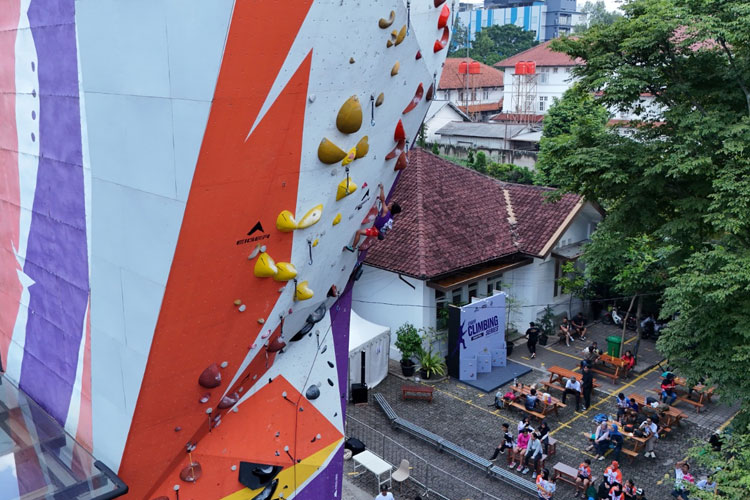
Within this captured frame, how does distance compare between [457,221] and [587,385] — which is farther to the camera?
[457,221]

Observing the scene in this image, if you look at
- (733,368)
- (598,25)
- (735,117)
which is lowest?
(733,368)

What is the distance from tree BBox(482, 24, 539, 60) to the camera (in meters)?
95.4

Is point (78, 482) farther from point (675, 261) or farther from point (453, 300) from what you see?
point (453, 300)

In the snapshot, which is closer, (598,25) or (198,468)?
(198,468)

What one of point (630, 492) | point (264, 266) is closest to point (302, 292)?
point (264, 266)

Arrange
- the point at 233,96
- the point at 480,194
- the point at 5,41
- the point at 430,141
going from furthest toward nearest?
the point at 430,141 < the point at 480,194 < the point at 5,41 < the point at 233,96

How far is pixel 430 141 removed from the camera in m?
58.0

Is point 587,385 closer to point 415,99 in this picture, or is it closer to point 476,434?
point 476,434

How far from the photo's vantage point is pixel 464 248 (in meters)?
22.4

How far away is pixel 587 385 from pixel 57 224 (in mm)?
15485

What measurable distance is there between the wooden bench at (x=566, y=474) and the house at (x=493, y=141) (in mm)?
32391

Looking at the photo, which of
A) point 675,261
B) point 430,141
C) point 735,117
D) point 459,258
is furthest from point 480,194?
point 430,141

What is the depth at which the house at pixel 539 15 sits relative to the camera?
13112cm

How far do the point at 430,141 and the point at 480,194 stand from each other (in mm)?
33309
